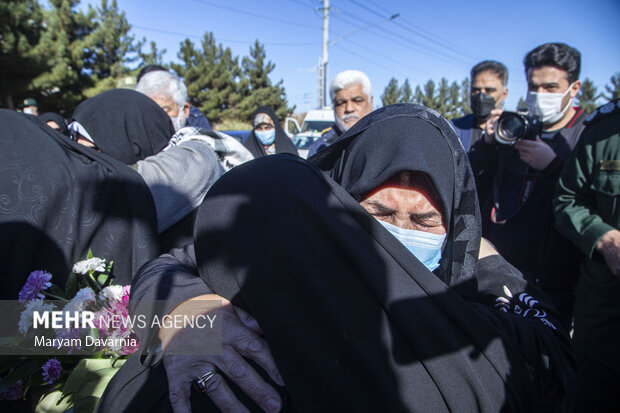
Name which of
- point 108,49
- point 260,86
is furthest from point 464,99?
point 108,49

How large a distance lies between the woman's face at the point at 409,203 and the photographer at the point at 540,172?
147 cm

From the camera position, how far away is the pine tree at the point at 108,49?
18.1m

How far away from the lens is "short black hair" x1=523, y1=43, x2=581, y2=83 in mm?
2490

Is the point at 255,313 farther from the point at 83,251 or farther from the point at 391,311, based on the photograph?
the point at 83,251

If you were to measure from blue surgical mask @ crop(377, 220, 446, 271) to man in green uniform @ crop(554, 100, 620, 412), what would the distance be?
3.76 ft

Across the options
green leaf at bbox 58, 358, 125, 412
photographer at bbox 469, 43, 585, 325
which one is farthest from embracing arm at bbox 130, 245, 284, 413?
photographer at bbox 469, 43, 585, 325

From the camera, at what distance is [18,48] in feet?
40.0

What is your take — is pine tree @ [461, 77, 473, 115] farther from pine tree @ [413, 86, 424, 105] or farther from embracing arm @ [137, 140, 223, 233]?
embracing arm @ [137, 140, 223, 233]

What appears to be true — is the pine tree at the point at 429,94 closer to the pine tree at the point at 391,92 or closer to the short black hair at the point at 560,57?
the pine tree at the point at 391,92

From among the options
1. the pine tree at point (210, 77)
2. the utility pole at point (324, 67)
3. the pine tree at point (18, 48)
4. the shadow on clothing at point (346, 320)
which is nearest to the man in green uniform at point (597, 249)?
the shadow on clothing at point (346, 320)

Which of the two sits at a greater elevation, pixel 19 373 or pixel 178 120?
pixel 178 120

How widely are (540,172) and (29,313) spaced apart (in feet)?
9.01

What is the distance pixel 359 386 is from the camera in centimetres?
78

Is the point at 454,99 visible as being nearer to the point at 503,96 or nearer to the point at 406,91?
the point at 406,91
